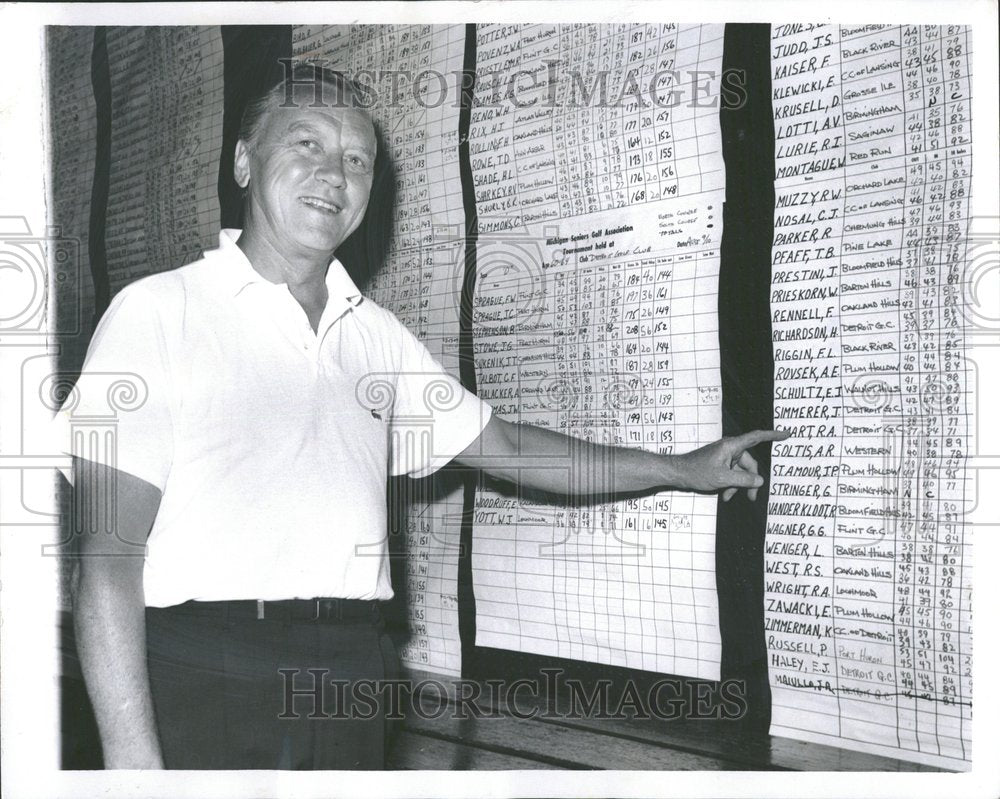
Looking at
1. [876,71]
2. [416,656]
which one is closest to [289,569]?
[416,656]

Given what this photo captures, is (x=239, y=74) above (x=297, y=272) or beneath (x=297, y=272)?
above

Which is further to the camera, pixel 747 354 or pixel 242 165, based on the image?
pixel 242 165

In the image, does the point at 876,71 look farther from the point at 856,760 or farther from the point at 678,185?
the point at 856,760

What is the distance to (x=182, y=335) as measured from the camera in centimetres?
106

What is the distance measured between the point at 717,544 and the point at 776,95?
0.49 metres

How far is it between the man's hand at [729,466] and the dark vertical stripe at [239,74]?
0.60 metres

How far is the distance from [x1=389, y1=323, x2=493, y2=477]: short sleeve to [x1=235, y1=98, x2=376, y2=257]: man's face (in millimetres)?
192

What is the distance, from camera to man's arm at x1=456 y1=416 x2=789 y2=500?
102cm

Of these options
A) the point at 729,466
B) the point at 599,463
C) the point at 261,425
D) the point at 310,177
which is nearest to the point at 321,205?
the point at 310,177

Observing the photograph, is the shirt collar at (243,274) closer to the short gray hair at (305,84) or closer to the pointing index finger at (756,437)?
the short gray hair at (305,84)

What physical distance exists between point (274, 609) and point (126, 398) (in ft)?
0.96

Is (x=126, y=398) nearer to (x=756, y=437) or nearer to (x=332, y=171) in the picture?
(x=332, y=171)

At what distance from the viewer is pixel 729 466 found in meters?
1.02

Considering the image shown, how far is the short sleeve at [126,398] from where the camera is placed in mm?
1060
